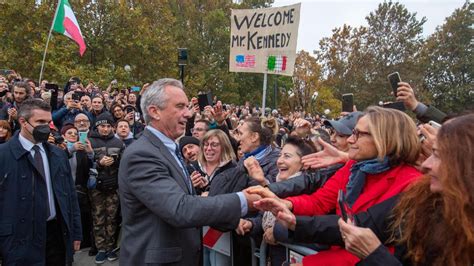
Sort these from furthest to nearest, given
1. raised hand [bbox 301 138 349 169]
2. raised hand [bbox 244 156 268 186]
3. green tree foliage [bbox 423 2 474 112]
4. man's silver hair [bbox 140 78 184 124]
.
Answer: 1. green tree foliage [bbox 423 2 474 112]
2. raised hand [bbox 244 156 268 186]
3. raised hand [bbox 301 138 349 169]
4. man's silver hair [bbox 140 78 184 124]

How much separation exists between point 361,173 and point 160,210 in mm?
1263

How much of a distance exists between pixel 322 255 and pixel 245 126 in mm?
2466

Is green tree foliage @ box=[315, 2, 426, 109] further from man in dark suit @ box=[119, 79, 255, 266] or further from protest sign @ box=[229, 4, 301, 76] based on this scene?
man in dark suit @ box=[119, 79, 255, 266]

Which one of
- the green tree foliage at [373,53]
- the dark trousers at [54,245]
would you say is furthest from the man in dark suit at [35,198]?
the green tree foliage at [373,53]

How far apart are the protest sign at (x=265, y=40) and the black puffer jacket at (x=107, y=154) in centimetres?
329

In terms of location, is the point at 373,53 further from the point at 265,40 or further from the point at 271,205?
the point at 271,205

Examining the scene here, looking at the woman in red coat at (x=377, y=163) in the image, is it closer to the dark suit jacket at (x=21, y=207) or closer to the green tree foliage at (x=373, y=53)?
the dark suit jacket at (x=21, y=207)

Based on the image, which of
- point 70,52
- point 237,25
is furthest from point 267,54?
point 70,52

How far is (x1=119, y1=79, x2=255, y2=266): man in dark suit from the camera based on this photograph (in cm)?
223

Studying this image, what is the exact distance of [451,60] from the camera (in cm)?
3925

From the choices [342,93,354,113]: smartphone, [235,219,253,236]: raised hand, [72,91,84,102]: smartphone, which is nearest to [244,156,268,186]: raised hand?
[235,219,253,236]: raised hand

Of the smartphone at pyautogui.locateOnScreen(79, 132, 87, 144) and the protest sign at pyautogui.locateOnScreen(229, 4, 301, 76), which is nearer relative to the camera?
the smartphone at pyautogui.locateOnScreen(79, 132, 87, 144)

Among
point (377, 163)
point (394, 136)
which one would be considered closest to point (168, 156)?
point (377, 163)

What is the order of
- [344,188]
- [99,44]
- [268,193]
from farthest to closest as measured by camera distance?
1. [99,44]
2. [344,188]
3. [268,193]
